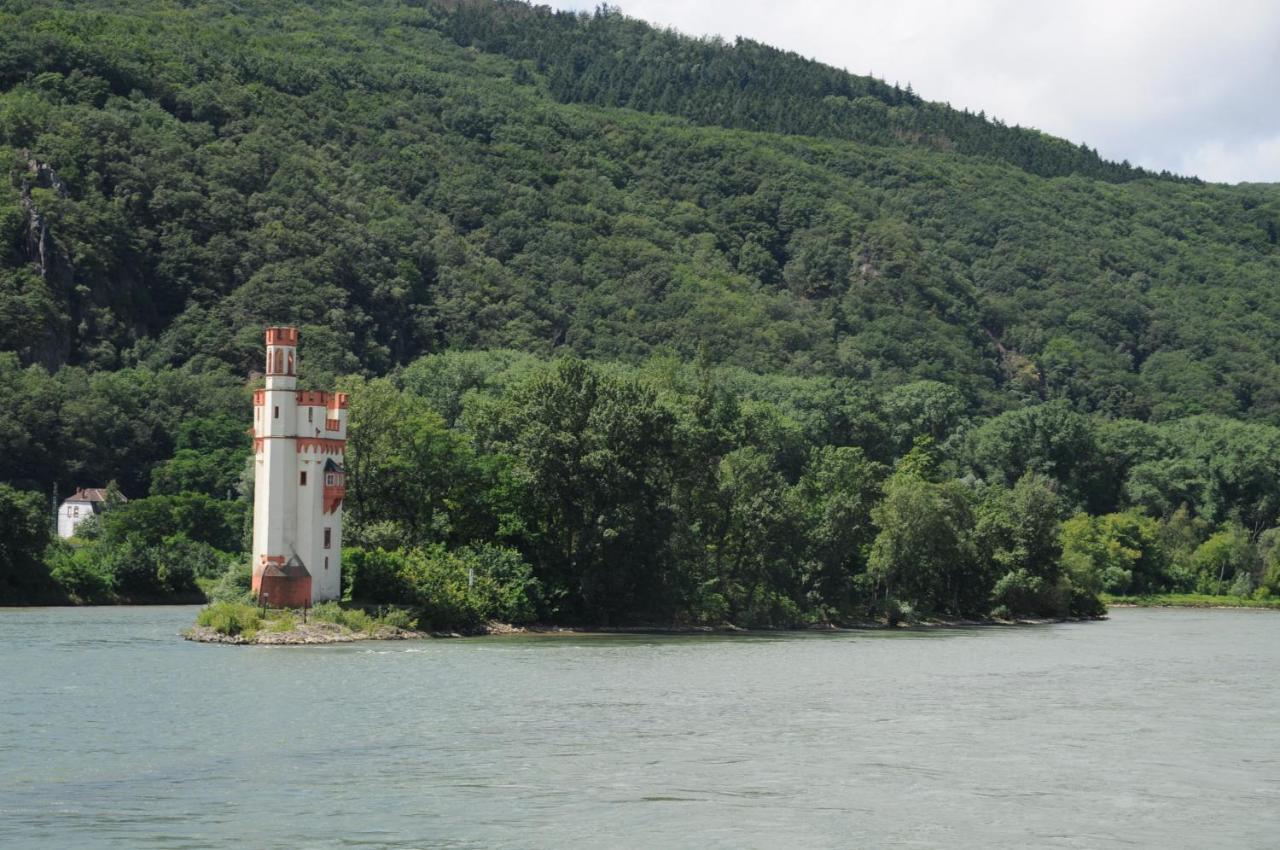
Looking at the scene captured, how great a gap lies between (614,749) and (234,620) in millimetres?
33766

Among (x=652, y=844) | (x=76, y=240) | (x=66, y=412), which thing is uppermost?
(x=76, y=240)

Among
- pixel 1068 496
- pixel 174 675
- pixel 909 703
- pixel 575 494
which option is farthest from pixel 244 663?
pixel 1068 496

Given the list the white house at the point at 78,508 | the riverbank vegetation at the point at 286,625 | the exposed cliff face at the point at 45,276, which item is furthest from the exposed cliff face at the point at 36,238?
the riverbank vegetation at the point at 286,625

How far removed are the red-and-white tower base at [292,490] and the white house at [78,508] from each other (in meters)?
77.0

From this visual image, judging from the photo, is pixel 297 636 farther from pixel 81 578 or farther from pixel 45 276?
pixel 45 276

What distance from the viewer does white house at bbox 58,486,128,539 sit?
150750mm

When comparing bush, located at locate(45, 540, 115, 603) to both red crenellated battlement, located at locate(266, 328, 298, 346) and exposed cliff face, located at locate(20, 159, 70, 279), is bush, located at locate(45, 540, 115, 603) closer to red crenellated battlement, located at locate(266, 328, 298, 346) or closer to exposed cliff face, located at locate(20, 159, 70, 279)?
red crenellated battlement, located at locate(266, 328, 298, 346)

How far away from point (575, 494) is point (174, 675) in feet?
116

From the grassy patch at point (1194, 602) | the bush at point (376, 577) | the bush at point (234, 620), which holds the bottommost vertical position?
the bush at point (234, 620)

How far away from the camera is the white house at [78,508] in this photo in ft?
495

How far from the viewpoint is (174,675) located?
59500 millimetres

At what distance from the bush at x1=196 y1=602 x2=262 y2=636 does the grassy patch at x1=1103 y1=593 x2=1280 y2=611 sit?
92.4 meters

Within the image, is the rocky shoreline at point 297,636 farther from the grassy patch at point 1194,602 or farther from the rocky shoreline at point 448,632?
the grassy patch at point 1194,602

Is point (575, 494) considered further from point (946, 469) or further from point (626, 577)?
point (946, 469)
